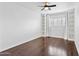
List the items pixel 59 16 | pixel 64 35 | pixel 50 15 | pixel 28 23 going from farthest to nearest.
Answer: pixel 50 15
pixel 59 16
pixel 64 35
pixel 28 23

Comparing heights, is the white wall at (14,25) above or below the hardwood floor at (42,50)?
above

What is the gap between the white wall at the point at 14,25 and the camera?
3987 mm

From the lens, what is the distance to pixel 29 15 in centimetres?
622

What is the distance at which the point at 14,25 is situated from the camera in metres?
4.64

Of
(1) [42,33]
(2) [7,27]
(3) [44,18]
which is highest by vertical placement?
(2) [7,27]

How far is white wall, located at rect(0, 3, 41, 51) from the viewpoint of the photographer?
3.99 m

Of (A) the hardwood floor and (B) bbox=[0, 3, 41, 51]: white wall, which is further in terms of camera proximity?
(B) bbox=[0, 3, 41, 51]: white wall

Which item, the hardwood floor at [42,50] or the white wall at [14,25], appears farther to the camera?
the white wall at [14,25]

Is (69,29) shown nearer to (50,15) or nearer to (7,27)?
(50,15)

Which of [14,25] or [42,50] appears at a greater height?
[14,25]

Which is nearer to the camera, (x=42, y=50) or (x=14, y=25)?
(x=42, y=50)

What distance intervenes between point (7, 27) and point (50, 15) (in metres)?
4.74

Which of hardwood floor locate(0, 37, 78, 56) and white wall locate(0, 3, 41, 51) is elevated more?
white wall locate(0, 3, 41, 51)

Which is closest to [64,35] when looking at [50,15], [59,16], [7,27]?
[59,16]
